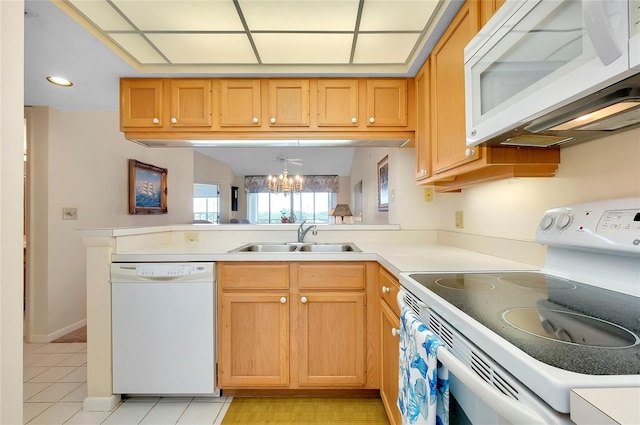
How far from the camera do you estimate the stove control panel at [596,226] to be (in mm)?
832

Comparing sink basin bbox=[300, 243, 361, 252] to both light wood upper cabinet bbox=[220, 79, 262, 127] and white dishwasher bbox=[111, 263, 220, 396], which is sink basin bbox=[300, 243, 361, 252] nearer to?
white dishwasher bbox=[111, 263, 220, 396]

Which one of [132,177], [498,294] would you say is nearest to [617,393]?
[498,294]

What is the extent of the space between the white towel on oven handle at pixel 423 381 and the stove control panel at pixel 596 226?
23.9 inches

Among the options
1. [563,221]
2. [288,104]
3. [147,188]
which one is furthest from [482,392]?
[147,188]

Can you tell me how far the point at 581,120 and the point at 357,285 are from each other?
1.25m

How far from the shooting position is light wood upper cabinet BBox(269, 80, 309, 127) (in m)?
1.98

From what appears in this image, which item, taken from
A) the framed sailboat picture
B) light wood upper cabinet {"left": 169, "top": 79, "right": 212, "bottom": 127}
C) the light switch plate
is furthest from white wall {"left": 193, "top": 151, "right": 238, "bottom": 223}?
light wood upper cabinet {"left": 169, "top": 79, "right": 212, "bottom": 127}

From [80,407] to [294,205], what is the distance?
8.01 m

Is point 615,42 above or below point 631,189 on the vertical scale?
above

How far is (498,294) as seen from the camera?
890mm

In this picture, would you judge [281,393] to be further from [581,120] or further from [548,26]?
[548,26]

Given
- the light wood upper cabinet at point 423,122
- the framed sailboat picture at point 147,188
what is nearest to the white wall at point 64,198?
the framed sailboat picture at point 147,188

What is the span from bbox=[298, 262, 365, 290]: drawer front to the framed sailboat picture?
2.86m

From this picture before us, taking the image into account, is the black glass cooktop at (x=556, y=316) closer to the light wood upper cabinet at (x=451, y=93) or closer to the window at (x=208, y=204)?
the light wood upper cabinet at (x=451, y=93)
